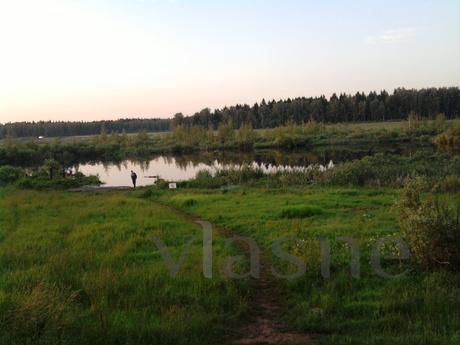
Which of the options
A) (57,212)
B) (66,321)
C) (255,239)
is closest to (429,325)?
(66,321)

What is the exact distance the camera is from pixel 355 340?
649 cm

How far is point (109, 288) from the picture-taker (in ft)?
28.3

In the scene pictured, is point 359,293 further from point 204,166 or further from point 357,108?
point 357,108

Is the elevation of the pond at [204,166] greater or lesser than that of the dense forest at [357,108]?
lesser

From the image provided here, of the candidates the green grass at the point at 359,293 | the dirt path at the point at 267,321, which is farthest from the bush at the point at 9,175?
the dirt path at the point at 267,321

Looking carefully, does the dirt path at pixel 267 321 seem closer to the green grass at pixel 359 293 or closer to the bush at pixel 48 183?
the green grass at pixel 359 293

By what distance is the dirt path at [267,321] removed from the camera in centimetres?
671

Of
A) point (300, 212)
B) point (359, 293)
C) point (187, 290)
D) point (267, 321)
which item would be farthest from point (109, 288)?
point (300, 212)

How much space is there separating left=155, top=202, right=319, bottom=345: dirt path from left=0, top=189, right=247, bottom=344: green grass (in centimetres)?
27

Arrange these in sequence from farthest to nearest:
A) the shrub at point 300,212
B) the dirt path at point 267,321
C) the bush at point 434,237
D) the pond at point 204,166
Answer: the pond at point 204,166, the shrub at point 300,212, the bush at point 434,237, the dirt path at point 267,321

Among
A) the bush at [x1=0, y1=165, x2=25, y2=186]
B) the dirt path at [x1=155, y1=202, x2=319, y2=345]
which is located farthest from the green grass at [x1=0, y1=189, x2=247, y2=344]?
the bush at [x1=0, y1=165, x2=25, y2=186]

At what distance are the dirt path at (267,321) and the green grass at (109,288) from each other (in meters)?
0.27

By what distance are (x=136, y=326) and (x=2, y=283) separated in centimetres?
365

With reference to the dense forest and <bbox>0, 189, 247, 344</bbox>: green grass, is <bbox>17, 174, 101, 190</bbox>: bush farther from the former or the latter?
the dense forest
